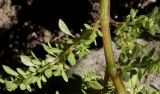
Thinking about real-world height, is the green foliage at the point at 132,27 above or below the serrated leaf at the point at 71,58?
above

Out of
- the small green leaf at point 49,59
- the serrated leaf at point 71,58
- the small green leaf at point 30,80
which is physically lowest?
the small green leaf at point 30,80

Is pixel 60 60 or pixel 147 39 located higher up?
pixel 147 39

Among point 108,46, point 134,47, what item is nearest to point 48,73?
point 108,46

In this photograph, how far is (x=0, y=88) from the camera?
2.69 m

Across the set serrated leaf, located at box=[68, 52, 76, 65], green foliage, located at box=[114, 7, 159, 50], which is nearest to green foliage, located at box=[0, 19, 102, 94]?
serrated leaf, located at box=[68, 52, 76, 65]

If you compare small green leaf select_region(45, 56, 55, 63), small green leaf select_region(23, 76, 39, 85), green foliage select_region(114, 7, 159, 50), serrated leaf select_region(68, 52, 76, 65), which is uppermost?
green foliage select_region(114, 7, 159, 50)

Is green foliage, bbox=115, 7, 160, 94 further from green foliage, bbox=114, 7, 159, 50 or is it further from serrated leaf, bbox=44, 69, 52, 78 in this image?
serrated leaf, bbox=44, 69, 52, 78

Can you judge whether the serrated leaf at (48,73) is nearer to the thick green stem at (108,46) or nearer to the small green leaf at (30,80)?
the small green leaf at (30,80)

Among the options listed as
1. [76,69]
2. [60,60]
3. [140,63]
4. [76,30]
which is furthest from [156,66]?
[76,30]

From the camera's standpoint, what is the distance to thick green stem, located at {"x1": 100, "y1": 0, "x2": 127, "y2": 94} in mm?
1227

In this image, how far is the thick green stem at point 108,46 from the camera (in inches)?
48.3

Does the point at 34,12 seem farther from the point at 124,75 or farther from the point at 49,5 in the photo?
the point at 124,75

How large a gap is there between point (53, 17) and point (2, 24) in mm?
403

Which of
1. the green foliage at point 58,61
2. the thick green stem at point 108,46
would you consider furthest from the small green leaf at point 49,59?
the thick green stem at point 108,46
